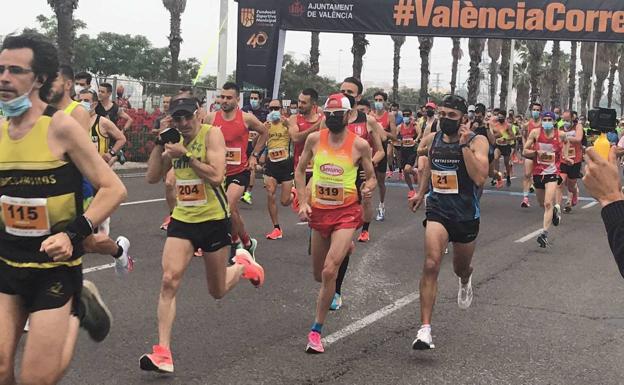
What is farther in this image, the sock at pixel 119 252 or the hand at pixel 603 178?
the sock at pixel 119 252

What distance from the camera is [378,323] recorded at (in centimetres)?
627

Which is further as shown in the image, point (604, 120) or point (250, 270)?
point (250, 270)

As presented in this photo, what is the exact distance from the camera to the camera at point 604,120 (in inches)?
112

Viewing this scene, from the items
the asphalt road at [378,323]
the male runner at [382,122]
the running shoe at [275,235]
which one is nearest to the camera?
the asphalt road at [378,323]

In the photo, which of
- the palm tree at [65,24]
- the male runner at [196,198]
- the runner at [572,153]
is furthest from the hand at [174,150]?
the palm tree at [65,24]

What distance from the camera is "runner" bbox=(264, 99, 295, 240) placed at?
34.5 ft

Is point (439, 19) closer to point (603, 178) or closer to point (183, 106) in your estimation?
point (183, 106)

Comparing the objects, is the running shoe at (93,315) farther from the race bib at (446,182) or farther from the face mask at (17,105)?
the race bib at (446,182)

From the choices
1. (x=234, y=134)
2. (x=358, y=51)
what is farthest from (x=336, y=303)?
(x=358, y=51)

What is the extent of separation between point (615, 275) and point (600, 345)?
10.2 feet

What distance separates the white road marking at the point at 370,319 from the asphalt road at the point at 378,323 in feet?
0.05

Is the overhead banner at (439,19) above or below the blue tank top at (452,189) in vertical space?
above

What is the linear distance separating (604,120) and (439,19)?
59.0 feet

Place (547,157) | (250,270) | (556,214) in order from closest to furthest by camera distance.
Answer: (250,270) → (547,157) → (556,214)
